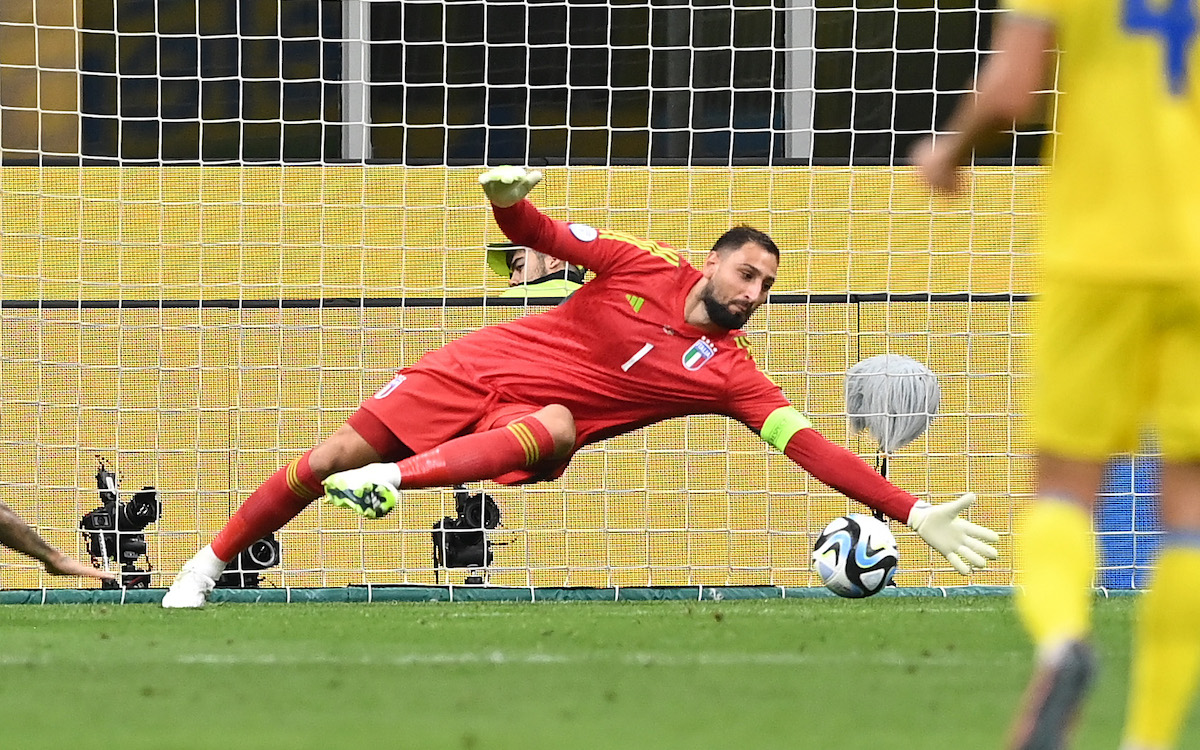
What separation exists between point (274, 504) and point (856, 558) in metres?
2.05

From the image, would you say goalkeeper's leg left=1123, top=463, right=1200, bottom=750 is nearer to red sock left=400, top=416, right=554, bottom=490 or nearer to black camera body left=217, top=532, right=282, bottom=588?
red sock left=400, top=416, right=554, bottom=490

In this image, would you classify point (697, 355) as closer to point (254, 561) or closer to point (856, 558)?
point (856, 558)

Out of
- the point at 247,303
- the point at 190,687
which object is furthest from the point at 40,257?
the point at 190,687

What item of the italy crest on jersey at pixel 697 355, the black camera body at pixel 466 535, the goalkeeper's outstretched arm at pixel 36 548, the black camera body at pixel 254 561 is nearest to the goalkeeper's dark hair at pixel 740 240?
the italy crest on jersey at pixel 697 355

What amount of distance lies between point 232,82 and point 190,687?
598cm

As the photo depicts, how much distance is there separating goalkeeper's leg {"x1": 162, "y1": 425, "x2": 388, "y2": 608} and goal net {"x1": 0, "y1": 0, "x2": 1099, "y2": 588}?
4.78 ft

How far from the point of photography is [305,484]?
6707 millimetres

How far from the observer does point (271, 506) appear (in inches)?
265

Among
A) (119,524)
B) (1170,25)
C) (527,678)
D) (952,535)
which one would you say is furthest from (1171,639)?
(119,524)

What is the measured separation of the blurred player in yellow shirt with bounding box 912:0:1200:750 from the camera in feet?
9.91

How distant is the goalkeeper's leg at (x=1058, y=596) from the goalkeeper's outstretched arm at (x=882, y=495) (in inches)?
124

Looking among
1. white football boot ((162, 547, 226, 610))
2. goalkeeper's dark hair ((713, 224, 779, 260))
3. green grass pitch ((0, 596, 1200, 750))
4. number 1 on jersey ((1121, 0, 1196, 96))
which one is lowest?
green grass pitch ((0, 596, 1200, 750))

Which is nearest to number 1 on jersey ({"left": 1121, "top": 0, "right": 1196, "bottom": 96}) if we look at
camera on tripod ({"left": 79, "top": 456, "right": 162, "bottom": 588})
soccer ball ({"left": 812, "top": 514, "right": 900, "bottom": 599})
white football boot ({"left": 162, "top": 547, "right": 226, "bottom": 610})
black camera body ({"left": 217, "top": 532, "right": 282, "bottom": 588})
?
soccer ball ({"left": 812, "top": 514, "right": 900, "bottom": 599})

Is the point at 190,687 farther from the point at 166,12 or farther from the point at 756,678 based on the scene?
the point at 166,12
